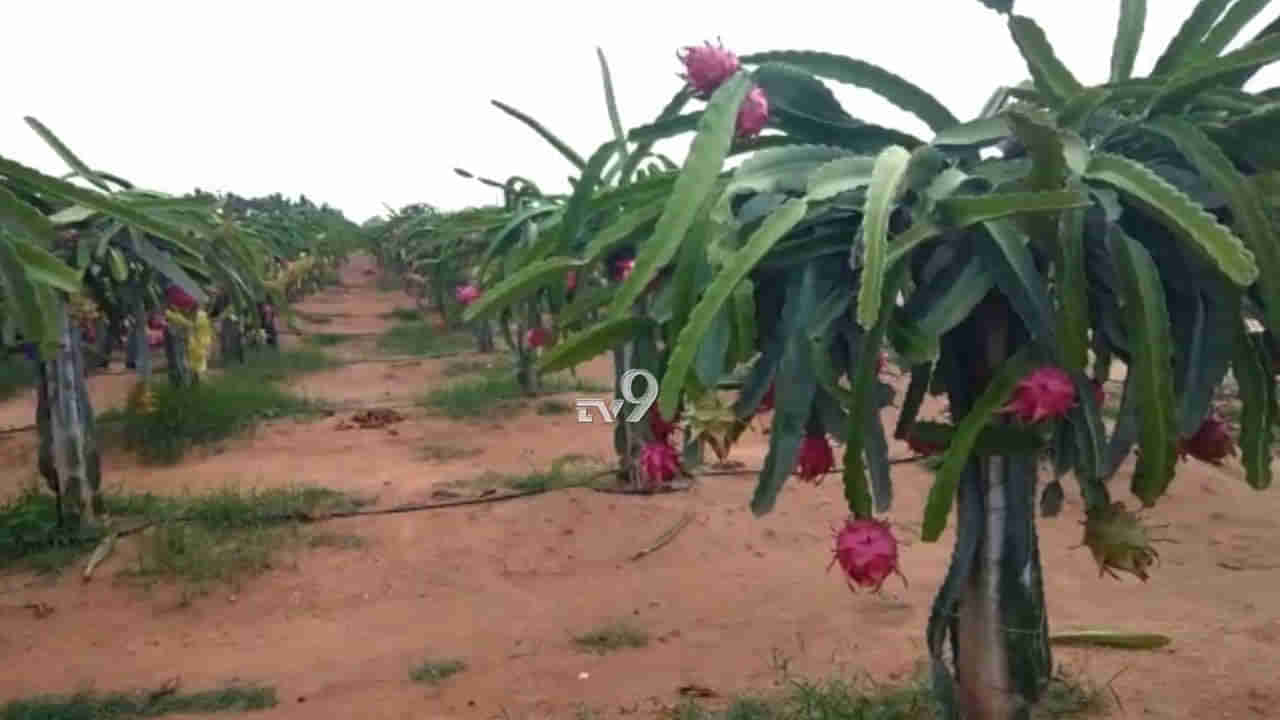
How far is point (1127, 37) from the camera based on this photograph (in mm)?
2061

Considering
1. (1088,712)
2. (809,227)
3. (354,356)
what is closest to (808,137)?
(809,227)

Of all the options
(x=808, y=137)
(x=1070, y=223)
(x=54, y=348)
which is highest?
(x=808, y=137)

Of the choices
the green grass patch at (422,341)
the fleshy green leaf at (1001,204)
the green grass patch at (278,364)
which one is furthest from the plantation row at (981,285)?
the green grass patch at (422,341)

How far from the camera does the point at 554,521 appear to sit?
5617 millimetres

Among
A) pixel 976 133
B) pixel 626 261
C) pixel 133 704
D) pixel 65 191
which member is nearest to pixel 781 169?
pixel 976 133

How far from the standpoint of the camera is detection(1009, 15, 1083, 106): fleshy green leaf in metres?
1.89

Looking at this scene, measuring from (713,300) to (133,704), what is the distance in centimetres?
294

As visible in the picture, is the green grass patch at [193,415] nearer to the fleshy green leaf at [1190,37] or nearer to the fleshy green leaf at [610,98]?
the fleshy green leaf at [610,98]

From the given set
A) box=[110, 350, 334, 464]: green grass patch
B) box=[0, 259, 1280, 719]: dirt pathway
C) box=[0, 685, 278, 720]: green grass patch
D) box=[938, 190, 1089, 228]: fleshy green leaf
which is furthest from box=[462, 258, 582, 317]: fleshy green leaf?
box=[110, 350, 334, 464]: green grass patch

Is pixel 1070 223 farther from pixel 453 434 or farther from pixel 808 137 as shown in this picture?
pixel 453 434

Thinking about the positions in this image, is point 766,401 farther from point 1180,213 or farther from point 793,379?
point 1180,213

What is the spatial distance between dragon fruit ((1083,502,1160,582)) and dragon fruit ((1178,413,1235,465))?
23cm

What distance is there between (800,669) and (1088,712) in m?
0.94

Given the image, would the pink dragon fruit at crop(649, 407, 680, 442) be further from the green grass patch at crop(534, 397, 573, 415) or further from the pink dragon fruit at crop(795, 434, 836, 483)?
the green grass patch at crop(534, 397, 573, 415)
